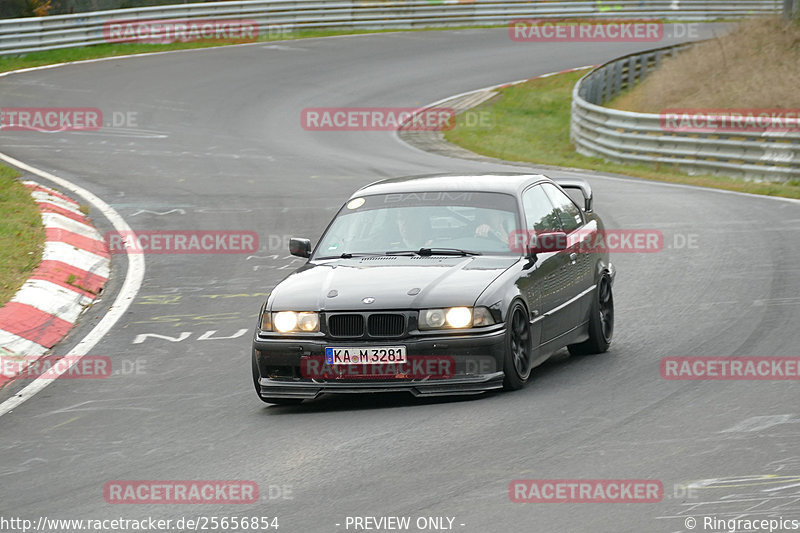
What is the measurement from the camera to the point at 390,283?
8523mm

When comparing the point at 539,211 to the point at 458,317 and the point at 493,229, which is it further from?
the point at 458,317

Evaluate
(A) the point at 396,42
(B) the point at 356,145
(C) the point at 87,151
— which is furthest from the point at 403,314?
(A) the point at 396,42

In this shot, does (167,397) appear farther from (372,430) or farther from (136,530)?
(136,530)

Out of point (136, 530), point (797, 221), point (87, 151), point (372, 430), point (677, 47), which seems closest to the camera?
point (136, 530)

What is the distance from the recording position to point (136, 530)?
5984 millimetres

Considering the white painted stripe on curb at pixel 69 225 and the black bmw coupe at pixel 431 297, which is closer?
the black bmw coupe at pixel 431 297

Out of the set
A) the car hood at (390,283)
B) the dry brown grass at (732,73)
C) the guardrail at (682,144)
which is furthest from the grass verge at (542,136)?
the car hood at (390,283)

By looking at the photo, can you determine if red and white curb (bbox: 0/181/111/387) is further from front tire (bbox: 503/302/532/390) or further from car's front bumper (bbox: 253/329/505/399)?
front tire (bbox: 503/302/532/390)

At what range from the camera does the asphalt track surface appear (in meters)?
6.28

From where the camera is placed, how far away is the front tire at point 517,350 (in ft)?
27.7

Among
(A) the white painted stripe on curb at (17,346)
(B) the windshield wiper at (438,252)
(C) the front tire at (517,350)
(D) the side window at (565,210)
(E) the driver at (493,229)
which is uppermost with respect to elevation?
(E) the driver at (493,229)

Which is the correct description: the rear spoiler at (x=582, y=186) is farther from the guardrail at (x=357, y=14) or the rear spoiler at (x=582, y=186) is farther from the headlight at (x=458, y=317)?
the guardrail at (x=357, y=14)

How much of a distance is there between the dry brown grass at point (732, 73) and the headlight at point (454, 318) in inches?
856

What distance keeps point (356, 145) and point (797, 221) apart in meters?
12.5
